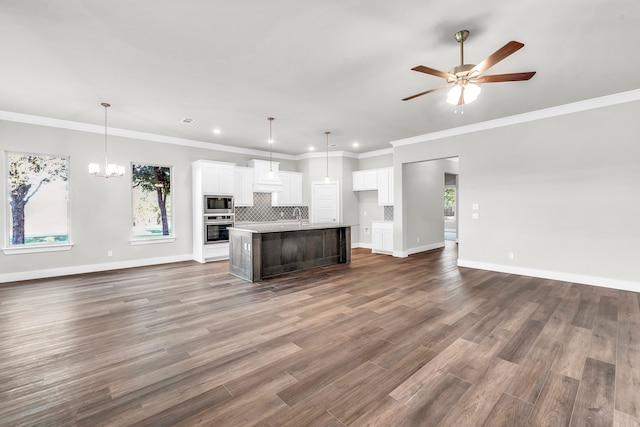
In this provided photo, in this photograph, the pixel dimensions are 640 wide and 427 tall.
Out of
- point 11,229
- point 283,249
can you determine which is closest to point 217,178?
point 283,249

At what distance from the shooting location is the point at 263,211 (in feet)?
27.4

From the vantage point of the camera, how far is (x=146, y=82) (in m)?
3.78

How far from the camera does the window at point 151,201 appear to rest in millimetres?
6402

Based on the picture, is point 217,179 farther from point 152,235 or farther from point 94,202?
point 94,202

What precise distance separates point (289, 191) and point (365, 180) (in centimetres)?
231

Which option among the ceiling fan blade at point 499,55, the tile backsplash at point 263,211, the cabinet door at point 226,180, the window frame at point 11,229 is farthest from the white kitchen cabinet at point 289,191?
the ceiling fan blade at point 499,55

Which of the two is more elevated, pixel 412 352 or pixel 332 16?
pixel 332 16

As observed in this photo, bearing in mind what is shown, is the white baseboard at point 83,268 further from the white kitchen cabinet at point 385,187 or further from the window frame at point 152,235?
the white kitchen cabinet at point 385,187

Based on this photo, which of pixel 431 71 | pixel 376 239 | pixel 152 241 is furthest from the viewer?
pixel 376 239

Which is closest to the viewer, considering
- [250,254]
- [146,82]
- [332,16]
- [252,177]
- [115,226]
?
[332,16]

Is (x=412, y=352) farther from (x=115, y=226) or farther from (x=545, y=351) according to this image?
(x=115, y=226)

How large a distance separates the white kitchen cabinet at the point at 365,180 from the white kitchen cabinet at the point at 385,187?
190 millimetres

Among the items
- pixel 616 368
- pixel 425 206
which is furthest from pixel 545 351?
pixel 425 206

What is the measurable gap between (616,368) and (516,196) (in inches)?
145
